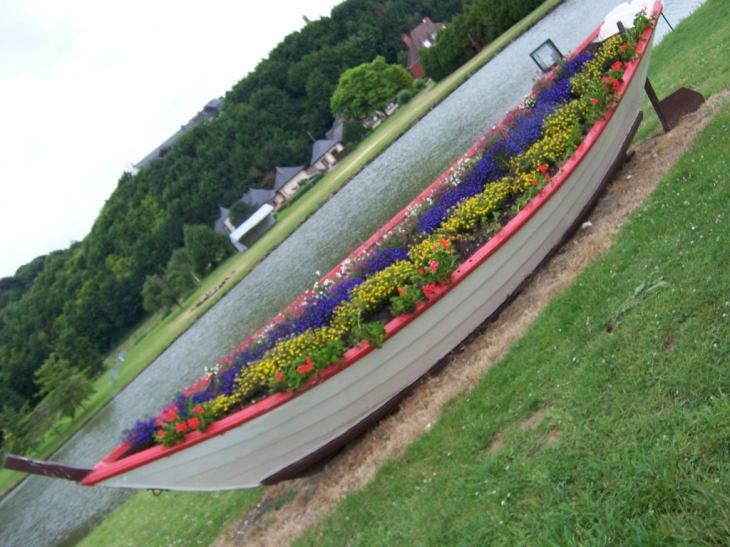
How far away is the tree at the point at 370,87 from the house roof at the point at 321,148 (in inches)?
202

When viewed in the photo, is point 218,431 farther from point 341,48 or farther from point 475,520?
point 341,48

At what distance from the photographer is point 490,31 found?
46.4m

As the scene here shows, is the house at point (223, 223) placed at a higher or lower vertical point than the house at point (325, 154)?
higher

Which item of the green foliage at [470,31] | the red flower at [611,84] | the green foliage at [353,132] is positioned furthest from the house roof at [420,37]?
the red flower at [611,84]

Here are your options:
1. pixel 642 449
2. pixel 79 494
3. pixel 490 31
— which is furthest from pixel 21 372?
pixel 642 449

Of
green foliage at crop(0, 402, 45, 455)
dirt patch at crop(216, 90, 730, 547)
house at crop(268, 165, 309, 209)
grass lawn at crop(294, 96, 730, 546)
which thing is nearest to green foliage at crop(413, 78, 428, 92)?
house at crop(268, 165, 309, 209)

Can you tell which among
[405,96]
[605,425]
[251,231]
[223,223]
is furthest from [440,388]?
[223,223]

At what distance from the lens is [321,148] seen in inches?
2972

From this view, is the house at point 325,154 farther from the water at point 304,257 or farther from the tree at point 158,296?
the water at point 304,257

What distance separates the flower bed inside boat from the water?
7.97m

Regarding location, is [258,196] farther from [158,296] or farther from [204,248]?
[158,296]

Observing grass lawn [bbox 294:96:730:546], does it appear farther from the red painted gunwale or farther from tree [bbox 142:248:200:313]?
tree [bbox 142:248:200:313]

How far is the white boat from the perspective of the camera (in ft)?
18.6

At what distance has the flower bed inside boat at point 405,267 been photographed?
5.78 metres
